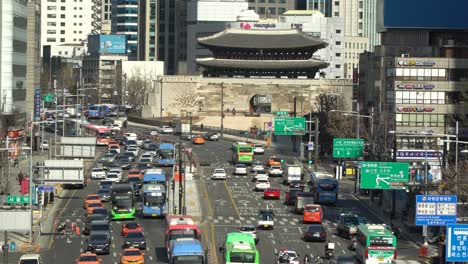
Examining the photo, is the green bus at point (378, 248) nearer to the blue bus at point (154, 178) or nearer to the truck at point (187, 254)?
the truck at point (187, 254)

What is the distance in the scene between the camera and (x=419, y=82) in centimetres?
13812

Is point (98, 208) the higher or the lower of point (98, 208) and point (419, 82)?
the lower

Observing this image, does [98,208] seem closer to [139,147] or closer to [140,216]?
[140,216]

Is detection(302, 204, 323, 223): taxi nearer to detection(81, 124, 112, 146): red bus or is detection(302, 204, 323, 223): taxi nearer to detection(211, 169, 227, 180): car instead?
detection(211, 169, 227, 180): car

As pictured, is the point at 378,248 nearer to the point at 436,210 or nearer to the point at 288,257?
the point at 436,210

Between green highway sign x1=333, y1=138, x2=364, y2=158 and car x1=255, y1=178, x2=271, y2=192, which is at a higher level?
green highway sign x1=333, y1=138, x2=364, y2=158

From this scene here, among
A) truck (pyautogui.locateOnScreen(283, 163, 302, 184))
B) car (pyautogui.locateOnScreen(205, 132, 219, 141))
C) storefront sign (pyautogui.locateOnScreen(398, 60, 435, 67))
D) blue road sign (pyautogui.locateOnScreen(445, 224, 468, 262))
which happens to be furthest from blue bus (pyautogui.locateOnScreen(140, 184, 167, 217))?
car (pyautogui.locateOnScreen(205, 132, 219, 141))

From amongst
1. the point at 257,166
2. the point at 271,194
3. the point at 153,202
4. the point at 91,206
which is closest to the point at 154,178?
the point at 91,206

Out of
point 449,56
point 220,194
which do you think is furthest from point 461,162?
point 449,56

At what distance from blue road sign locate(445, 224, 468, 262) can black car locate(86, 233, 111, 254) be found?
1062 inches

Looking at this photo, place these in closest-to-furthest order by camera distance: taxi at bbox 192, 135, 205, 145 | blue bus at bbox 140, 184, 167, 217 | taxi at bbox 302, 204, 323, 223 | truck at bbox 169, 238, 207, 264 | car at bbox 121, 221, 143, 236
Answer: truck at bbox 169, 238, 207, 264 → car at bbox 121, 221, 143, 236 → taxi at bbox 302, 204, 323, 223 → blue bus at bbox 140, 184, 167, 217 → taxi at bbox 192, 135, 205, 145

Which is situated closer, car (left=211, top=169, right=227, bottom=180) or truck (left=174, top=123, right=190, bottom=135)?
car (left=211, top=169, right=227, bottom=180)

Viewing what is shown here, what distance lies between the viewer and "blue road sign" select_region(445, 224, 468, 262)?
225 ft

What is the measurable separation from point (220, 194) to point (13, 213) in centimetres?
3690
